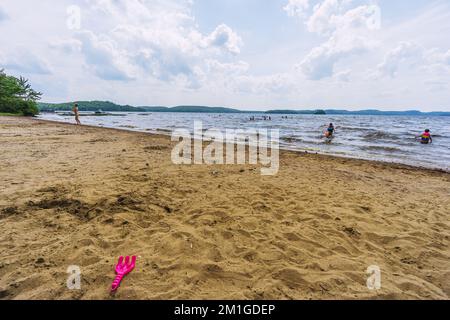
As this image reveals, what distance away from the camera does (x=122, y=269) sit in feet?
9.83

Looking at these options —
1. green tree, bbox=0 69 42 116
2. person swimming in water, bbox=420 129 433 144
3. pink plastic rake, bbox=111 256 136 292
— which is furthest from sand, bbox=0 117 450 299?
green tree, bbox=0 69 42 116

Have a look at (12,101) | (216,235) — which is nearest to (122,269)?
(216,235)

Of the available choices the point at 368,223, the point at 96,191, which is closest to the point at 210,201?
the point at 96,191

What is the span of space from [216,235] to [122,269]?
157 centimetres

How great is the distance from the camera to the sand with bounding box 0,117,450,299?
2846mm

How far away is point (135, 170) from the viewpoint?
300 inches

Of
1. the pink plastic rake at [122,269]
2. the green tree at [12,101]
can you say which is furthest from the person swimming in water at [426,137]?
the green tree at [12,101]

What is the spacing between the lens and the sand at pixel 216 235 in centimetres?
285

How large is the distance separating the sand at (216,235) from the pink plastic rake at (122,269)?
0.09 meters

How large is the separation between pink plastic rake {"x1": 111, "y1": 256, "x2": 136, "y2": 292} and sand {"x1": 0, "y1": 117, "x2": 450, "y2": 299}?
0.28ft

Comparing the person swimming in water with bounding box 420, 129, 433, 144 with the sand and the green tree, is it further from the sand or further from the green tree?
the green tree

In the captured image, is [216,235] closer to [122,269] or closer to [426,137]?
[122,269]

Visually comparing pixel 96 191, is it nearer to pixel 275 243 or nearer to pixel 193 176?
pixel 193 176

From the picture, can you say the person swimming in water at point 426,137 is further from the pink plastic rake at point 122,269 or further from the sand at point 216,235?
the pink plastic rake at point 122,269
